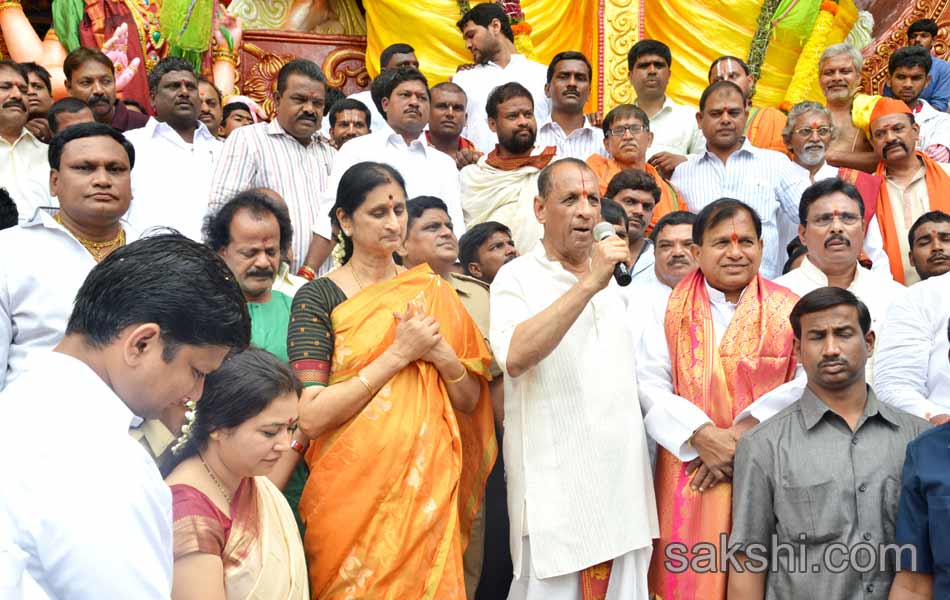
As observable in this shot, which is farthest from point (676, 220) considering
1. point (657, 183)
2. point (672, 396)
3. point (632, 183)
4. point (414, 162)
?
point (414, 162)

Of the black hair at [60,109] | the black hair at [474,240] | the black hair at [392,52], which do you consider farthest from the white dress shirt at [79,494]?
the black hair at [392,52]

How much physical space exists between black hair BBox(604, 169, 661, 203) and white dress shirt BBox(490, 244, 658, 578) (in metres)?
1.52

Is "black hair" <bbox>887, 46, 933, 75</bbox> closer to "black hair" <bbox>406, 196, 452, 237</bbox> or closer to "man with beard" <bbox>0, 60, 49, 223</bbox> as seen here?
"black hair" <bbox>406, 196, 452, 237</bbox>

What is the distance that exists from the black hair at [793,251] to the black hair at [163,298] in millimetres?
3811

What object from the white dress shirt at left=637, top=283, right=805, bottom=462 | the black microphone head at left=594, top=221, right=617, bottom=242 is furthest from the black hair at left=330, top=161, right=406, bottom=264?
the white dress shirt at left=637, top=283, right=805, bottom=462

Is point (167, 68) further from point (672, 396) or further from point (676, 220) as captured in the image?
point (672, 396)

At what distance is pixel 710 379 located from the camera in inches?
143

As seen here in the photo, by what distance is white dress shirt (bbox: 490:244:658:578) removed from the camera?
11.2 ft

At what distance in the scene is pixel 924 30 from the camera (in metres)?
8.85

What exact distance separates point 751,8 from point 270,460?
767cm

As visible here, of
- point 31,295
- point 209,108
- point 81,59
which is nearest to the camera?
point 31,295

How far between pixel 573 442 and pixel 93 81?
13.5ft

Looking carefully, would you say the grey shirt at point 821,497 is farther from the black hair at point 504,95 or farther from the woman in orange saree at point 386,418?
the black hair at point 504,95

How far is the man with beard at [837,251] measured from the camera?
430 cm
